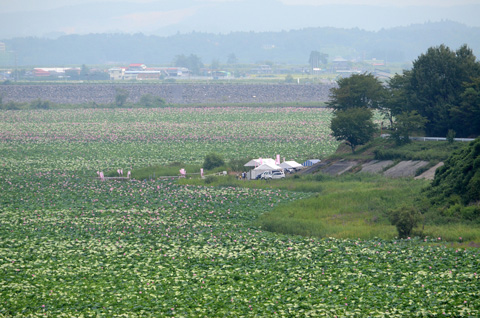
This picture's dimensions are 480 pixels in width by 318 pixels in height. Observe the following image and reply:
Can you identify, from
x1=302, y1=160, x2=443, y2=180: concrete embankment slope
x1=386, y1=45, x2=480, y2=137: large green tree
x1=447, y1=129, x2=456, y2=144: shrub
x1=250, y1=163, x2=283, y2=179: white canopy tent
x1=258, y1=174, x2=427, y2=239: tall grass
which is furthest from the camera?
x1=386, y1=45, x2=480, y2=137: large green tree

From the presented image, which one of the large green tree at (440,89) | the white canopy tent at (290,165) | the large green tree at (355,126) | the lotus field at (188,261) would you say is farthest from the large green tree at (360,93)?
the lotus field at (188,261)

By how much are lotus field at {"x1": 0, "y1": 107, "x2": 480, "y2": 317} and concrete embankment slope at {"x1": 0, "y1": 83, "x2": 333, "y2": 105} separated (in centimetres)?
8956

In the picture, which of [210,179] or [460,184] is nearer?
[460,184]

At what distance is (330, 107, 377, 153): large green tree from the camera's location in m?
52.6

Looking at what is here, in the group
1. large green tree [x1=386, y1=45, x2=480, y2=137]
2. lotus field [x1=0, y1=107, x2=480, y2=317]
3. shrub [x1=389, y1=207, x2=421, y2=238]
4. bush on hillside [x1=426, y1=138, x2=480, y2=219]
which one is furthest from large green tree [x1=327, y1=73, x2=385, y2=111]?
shrub [x1=389, y1=207, x2=421, y2=238]

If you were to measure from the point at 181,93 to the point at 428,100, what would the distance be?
316 feet

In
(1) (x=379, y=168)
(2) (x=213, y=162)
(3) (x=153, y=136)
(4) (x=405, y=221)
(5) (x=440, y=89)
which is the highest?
(5) (x=440, y=89)

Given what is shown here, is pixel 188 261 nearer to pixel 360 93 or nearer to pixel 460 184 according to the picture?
pixel 460 184

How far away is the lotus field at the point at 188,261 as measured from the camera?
20175mm

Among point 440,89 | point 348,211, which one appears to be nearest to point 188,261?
point 348,211

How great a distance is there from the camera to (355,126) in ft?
173

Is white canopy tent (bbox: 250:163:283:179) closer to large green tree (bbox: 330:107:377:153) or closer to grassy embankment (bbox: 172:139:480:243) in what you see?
grassy embankment (bbox: 172:139:480:243)

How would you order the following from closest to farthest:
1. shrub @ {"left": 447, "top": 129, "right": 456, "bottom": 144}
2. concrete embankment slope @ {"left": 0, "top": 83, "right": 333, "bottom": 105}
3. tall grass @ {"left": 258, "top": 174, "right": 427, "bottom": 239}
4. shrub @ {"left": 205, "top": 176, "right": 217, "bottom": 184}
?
tall grass @ {"left": 258, "top": 174, "right": 427, "bottom": 239}
shrub @ {"left": 447, "top": 129, "right": 456, "bottom": 144}
shrub @ {"left": 205, "top": 176, "right": 217, "bottom": 184}
concrete embankment slope @ {"left": 0, "top": 83, "right": 333, "bottom": 105}

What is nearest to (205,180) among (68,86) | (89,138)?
(89,138)
